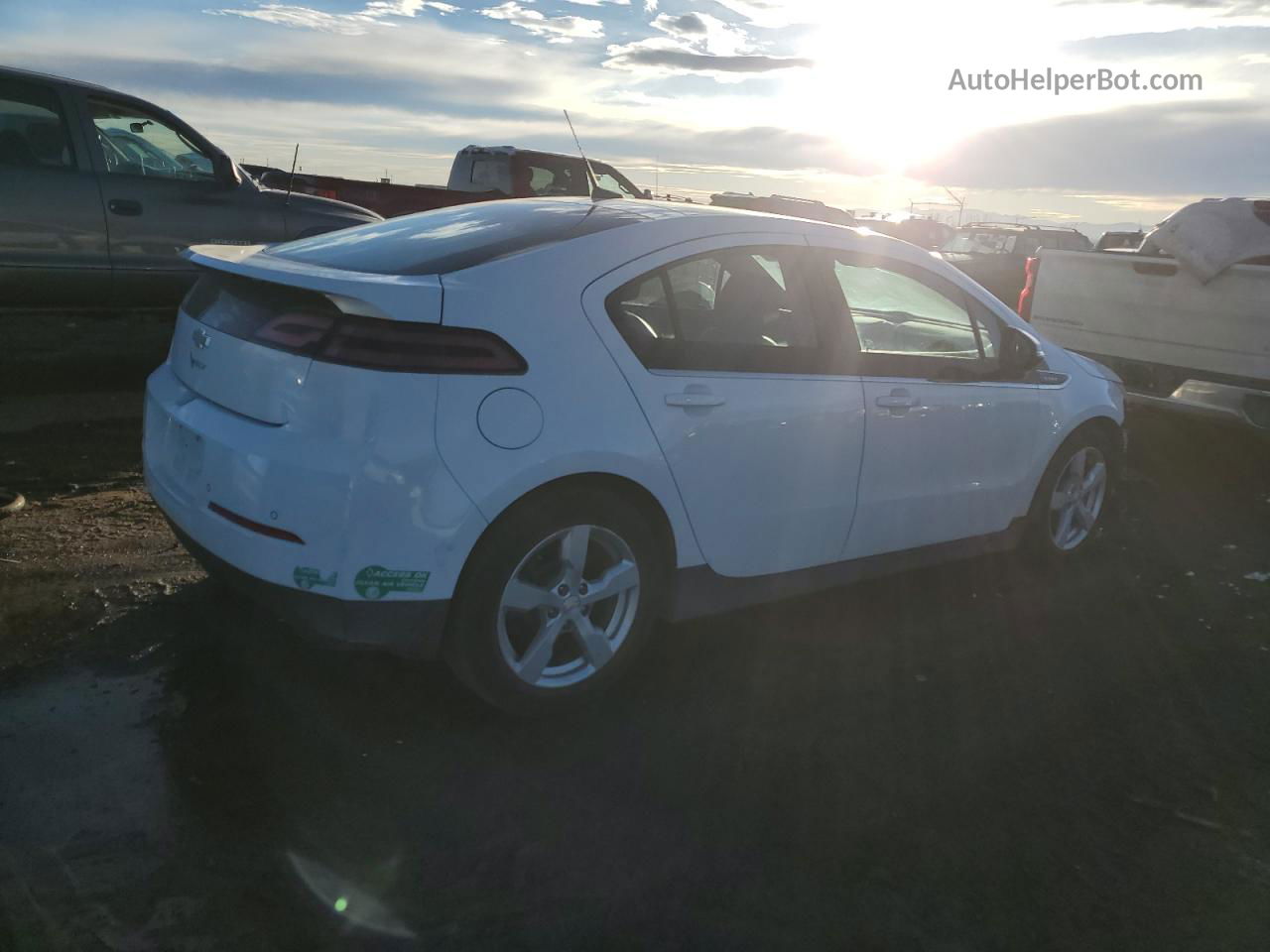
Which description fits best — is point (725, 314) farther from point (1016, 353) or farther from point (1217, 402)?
point (1217, 402)

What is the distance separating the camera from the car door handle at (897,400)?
4336mm

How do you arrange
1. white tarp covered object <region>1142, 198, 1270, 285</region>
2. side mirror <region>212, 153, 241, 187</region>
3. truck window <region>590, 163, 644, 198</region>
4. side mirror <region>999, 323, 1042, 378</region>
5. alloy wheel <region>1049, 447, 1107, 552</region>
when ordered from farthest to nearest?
truck window <region>590, 163, 644, 198</region> → side mirror <region>212, 153, 241, 187</region> → white tarp covered object <region>1142, 198, 1270, 285</region> → alloy wheel <region>1049, 447, 1107, 552</region> → side mirror <region>999, 323, 1042, 378</region>

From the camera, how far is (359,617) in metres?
3.20

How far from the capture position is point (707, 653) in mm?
4328

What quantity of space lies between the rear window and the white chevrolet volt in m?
0.02

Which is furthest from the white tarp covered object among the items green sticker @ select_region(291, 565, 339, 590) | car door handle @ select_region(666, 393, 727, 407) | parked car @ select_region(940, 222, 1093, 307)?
parked car @ select_region(940, 222, 1093, 307)

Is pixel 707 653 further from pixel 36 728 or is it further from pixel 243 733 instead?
pixel 36 728

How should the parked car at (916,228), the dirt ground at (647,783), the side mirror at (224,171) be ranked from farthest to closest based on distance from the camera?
1. the parked car at (916,228)
2. the side mirror at (224,171)
3. the dirt ground at (647,783)

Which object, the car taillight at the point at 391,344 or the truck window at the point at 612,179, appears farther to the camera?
the truck window at the point at 612,179

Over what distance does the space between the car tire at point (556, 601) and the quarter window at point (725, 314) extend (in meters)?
0.56

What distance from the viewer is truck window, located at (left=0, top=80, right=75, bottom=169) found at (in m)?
7.55

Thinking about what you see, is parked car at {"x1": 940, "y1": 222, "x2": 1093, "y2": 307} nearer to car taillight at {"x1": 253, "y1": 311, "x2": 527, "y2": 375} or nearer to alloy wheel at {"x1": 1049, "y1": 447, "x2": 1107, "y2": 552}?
alloy wheel at {"x1": 1049, "y1": 447, "x2": 1107, "y2": 552}

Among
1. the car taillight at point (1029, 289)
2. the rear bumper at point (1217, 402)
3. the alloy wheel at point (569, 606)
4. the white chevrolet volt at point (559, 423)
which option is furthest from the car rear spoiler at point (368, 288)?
the car taillight at point (1029, 289)

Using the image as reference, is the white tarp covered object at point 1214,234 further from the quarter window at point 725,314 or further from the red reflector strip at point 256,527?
the red reflector strip at point 256,527
